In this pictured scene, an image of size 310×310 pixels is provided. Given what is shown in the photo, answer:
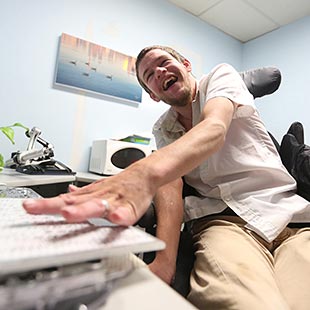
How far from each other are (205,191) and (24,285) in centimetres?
80

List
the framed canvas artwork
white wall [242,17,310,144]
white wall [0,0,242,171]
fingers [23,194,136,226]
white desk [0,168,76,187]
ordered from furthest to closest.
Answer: white wall [242,17,310,144] → the framed canvas artwork → white wall [0,0,242,171] → white desk [0,168,76,187] → fingers [23,194,136,226]

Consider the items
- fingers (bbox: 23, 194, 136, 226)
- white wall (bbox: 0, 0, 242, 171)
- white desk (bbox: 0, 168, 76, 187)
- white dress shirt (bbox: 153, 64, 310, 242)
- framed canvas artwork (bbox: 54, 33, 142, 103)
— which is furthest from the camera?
framed canvas artwork (bbox: 54, 33, 142, 103)

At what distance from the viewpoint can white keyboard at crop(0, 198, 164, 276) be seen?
0.23 m

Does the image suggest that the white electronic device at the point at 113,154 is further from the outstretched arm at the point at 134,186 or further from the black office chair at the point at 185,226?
the outstretched arm at the point at 134,186

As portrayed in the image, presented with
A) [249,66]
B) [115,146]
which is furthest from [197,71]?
[115,146]

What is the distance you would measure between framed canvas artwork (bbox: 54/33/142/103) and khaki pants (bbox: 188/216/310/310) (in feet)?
5.27

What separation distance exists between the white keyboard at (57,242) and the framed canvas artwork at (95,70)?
1.81 meters

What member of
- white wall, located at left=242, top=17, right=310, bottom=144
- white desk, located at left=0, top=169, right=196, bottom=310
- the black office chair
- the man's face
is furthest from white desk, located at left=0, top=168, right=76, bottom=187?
white wall, located at left=242, top=17, right=310, bottom=144

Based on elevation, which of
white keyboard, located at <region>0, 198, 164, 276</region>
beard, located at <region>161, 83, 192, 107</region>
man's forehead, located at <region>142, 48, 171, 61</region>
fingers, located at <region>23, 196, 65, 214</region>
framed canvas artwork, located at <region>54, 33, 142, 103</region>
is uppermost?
framed canvas artwork, located at <region>54, 33, 142, 103</region>

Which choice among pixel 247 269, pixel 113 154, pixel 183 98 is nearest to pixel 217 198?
pixel 247 269

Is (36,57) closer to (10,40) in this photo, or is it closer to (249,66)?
(10,40)

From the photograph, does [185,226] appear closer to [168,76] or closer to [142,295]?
[168,76]

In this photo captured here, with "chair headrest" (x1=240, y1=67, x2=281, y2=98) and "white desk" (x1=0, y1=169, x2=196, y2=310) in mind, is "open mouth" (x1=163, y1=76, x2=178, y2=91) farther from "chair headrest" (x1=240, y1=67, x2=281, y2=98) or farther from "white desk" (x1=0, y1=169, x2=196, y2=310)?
"white desk" (x1=0, y1=169, x2=196, y2=310)

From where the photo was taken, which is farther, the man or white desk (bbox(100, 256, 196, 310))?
the man
